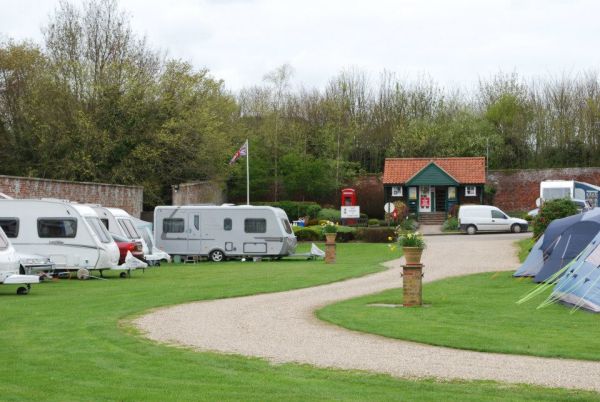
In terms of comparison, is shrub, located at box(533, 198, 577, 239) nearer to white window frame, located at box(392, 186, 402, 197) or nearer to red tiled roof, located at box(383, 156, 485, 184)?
red tiled roof, located at box(383, 156, 485, 184)

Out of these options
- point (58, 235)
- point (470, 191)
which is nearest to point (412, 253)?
point (58, 235)

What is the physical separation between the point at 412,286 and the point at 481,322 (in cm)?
272

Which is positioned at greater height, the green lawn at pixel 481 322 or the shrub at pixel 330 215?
the shrub at pixel 330 215

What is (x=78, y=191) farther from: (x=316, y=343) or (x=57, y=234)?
(x=316, y=343)

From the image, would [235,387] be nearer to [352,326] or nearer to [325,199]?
[352,326]

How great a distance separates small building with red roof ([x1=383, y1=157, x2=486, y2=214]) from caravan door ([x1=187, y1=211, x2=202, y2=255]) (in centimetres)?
2635

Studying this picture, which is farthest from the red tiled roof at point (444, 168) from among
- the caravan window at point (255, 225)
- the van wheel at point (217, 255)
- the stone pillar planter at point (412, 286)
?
the stone pillar planter at point (412, 286)

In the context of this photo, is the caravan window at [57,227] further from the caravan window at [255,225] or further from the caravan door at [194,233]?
the caravan window at [255,225]

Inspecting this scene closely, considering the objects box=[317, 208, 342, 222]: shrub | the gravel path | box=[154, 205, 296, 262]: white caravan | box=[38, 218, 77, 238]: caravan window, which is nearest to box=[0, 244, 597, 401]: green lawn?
the gravel path

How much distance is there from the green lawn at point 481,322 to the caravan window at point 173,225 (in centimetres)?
1697

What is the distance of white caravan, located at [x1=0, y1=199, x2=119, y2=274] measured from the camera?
26016mm

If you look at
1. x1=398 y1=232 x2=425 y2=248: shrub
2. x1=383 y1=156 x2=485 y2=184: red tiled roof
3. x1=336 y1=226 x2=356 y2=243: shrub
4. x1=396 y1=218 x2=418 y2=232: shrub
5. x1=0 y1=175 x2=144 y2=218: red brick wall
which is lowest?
x1=336 y1=226 x2=356 y2=243: shrub

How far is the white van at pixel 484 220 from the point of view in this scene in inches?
1980

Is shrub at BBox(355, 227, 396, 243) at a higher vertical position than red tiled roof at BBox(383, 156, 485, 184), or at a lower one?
lower
